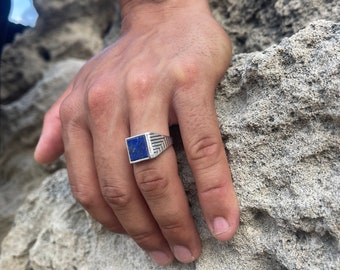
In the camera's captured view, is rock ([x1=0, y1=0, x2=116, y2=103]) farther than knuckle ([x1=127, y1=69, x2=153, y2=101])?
Yes

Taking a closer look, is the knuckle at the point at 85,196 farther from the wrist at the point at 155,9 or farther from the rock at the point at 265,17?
the rock at the point at 265,17

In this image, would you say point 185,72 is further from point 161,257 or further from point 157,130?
point 161,257

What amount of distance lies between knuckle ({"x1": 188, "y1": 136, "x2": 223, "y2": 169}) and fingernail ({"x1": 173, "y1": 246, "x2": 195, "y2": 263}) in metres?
0.16

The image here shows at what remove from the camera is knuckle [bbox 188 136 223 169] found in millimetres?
698

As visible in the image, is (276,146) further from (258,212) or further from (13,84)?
(13,84)

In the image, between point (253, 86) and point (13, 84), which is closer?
point (253, 86)

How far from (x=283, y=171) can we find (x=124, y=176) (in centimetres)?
26

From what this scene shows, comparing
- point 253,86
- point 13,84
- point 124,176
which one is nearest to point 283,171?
point 253,86

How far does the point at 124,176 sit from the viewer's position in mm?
749

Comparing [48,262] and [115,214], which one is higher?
[115,214]

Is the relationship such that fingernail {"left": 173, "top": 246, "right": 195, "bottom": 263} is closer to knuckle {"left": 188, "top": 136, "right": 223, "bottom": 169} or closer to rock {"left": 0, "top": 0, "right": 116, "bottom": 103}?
knuckle {"left": 188, "top": 136, "right": 223, "bottom": 169}

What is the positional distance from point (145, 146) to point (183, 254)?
214mm

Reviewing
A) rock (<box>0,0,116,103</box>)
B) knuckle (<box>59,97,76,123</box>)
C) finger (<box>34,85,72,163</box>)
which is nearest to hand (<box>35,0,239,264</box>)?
knuckle (<box>59,97,76,123</box>)

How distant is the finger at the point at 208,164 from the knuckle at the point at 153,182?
0.05 m
